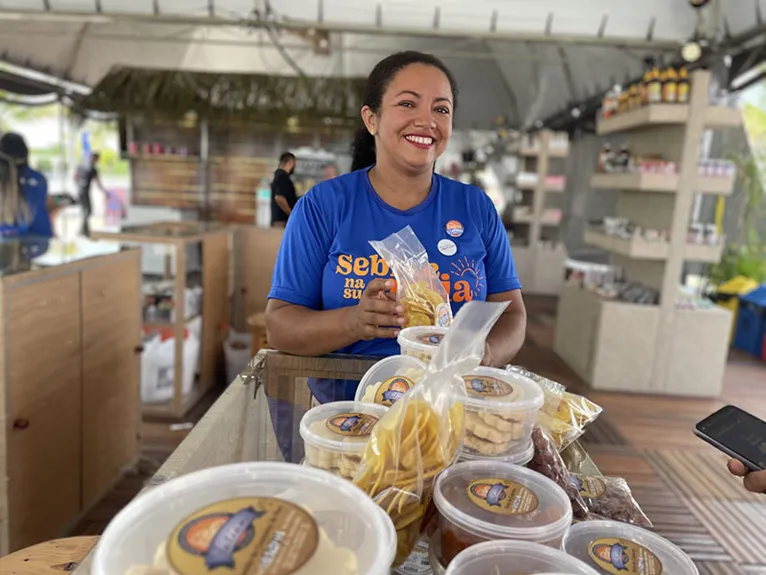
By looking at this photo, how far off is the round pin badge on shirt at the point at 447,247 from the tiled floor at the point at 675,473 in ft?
2.81

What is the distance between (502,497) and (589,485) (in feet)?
1.05

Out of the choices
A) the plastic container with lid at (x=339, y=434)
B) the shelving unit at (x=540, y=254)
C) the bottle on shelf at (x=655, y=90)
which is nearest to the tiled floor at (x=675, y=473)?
the plastic container with lid at (x=339, y=434)

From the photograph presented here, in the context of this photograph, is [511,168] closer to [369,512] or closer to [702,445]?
[702,445]

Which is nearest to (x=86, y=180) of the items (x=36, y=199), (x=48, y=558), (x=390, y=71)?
(x=36, y=199)

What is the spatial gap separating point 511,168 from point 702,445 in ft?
31.1

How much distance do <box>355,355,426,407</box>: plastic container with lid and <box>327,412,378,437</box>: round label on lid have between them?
0.16 ft

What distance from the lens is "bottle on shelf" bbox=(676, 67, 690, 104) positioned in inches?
175

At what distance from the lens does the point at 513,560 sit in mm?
631

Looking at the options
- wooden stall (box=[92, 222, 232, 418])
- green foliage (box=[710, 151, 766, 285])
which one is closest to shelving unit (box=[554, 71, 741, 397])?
green foliage (box=[710, 151, 766, 285])

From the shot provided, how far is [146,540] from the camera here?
53cm

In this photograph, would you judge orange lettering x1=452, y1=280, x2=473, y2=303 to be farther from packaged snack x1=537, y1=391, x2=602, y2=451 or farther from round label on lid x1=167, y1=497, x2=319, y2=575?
round label on lid x1=167, y1=497, x2=319, y2=575

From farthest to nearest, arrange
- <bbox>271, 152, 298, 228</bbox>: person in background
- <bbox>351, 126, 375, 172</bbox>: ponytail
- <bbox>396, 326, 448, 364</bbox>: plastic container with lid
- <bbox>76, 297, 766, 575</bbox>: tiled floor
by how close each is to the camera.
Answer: <bbox>271, 152, 298, 228</bbox>: person in background
<bbox>76, 297, 766, 575</bbox>: tiled floor
<bbox>351, 126, 375, 172</bbox>: ponytail
<bbox>396, 326, 448, 364</bbox>: plastic container with lid

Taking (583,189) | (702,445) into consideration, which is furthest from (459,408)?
(583,189)

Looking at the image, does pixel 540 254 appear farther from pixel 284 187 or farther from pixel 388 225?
pixel 388 225
